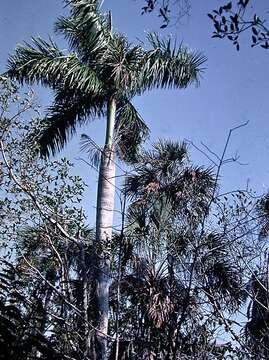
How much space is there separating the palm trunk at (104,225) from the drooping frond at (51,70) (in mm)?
796

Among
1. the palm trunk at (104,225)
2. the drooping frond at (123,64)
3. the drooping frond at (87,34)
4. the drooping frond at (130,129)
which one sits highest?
the drooping frond at (87,34)

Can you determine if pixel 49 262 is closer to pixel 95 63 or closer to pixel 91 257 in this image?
pixel 91 257

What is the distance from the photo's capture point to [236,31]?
3.39 meters

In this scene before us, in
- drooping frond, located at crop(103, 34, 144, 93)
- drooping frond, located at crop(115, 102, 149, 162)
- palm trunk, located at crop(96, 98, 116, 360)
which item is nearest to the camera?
palm trunk, located at crop(96, 98, 116, 360)

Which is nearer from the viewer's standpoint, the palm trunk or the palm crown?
the palm trunk

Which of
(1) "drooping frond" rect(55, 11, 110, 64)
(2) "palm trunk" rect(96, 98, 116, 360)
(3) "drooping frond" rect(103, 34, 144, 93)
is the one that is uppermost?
(1) "drooping frond" rect(55, 11, 110, 64)

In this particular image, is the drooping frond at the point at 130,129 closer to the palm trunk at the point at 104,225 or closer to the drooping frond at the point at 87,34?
the palm trunk at the point at 104,225

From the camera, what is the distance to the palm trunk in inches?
377

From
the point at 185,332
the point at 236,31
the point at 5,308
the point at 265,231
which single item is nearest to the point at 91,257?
the point at 185,332

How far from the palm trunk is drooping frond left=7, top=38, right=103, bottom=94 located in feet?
2.61

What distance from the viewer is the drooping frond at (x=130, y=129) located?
12.6m

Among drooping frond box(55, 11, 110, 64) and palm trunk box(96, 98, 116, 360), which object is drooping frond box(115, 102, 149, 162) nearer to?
palm trunk box(96, 98, 116, 360)

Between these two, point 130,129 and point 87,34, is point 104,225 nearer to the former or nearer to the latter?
point 130,129

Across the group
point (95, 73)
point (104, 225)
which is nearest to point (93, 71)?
point (95, 73)
